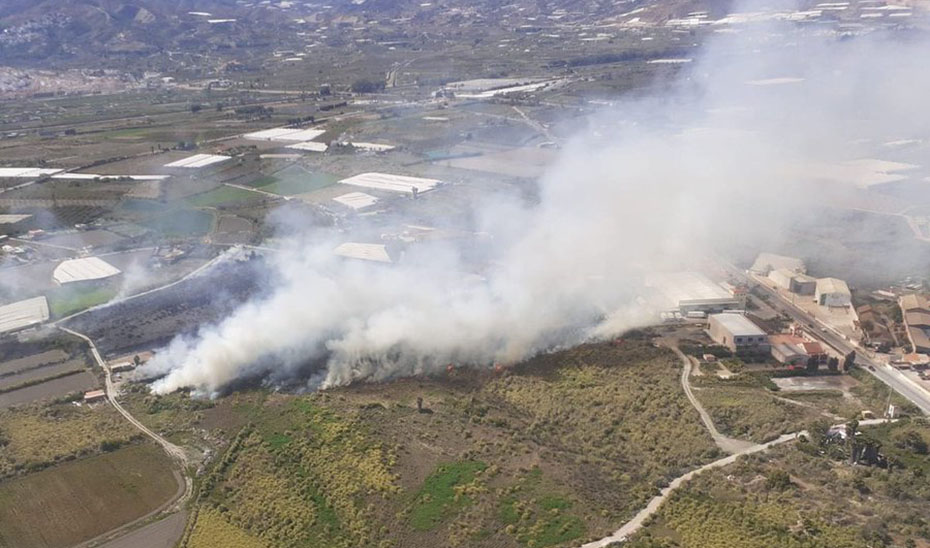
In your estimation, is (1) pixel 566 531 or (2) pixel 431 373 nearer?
(1) pixel 566 531

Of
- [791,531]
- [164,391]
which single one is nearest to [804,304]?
[791,531]

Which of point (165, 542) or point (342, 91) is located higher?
point (342, 91)

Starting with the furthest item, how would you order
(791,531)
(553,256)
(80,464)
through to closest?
1. (553,256)
2. (80,464)
3. (791,531)

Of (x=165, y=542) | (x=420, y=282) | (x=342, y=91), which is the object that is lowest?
(x=165, y=542)

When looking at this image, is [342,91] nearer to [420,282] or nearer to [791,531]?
[420,282]

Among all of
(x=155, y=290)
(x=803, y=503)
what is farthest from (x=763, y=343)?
(x=155, y=290)

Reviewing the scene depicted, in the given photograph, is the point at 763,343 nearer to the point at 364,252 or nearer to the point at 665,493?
the point at 665,493
